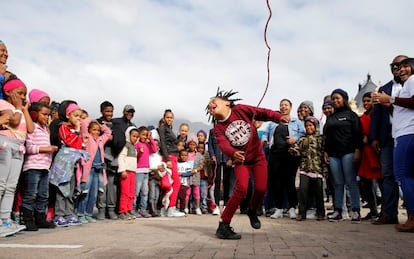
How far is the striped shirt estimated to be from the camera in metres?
4.83

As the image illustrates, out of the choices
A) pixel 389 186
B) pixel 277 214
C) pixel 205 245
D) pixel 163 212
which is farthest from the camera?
pixel 163 212

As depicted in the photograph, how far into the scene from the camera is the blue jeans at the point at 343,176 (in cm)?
617

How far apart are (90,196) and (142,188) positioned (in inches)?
56.7

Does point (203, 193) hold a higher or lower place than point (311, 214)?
higher

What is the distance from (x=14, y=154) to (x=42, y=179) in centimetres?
74

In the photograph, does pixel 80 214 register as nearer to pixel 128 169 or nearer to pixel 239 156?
pixel 128 169

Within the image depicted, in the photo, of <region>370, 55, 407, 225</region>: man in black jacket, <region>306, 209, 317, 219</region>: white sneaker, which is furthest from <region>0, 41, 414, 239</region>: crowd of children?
<region>370, 55, 407, 225</region>: man in black jacket

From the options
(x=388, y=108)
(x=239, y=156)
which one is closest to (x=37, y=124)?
(x=239, y=156)

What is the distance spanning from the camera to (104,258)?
283 cm

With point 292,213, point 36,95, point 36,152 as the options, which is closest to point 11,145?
point 36,152

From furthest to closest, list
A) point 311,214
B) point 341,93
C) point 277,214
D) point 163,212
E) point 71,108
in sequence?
point 163,212 < point 277,214 < point 311,214 < point 341,93 < point 71,108

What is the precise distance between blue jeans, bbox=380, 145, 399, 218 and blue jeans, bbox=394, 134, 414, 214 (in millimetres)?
687

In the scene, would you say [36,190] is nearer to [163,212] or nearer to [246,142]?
[246,142]

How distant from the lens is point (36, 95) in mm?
5801
